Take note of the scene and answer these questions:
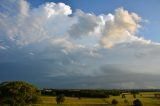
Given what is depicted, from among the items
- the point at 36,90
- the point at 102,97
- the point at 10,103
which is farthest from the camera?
the point at 102,97

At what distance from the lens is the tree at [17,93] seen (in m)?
86.5

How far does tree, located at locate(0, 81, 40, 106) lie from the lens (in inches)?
3405

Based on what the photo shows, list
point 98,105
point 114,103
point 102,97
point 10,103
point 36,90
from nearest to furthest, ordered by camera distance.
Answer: point 10,103 < point 36,90 < point 98,105 < point 114,103 < point 102,97

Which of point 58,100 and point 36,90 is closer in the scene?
point 36,90

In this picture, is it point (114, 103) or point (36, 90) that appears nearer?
point (36, 90)

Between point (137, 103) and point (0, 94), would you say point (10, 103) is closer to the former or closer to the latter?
point (0, 94)

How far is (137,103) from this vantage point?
485 feet

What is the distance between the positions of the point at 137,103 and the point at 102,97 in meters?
53.0

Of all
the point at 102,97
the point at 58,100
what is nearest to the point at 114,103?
the point at 58,100

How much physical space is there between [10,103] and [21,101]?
2.67 meters

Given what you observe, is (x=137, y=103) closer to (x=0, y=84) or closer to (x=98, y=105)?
(x=98, y=105)

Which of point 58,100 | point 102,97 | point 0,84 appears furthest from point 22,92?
point 102,97

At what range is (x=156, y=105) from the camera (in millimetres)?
149750

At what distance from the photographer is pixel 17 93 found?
284ft
